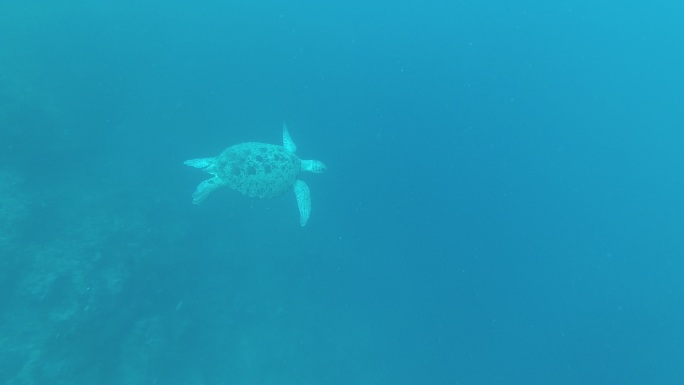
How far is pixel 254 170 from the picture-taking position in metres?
7.74

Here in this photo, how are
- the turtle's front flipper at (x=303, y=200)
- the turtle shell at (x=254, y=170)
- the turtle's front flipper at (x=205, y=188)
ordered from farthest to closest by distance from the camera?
the turtle's front flipper at (x=303, y=200) → the turtle's front flipper at (x=205, y=188) → the turtle shell at (x=254, y=170)

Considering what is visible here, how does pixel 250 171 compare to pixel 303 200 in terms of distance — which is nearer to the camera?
pixel 250 171

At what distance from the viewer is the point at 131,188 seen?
938cm

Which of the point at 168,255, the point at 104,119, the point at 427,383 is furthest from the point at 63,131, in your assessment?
the point at 427,383

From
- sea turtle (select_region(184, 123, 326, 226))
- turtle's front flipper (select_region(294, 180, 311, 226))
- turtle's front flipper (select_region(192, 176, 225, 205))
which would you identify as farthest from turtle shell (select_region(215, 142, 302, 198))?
turtle's front flipper (select_region(294, 180, 311, 226))

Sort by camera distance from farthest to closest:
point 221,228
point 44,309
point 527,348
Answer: point 527,348
point 221,228
point 44,309

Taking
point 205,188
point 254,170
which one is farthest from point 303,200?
point 205,188

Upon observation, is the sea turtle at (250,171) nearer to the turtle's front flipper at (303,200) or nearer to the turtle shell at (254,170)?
the turtle shell at (254,170)

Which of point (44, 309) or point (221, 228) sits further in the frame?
→ point (221, 228)

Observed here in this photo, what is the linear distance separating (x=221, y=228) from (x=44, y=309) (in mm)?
3606

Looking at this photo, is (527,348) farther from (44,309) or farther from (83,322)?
(44,309)

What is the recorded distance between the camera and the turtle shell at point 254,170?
25.4 ft

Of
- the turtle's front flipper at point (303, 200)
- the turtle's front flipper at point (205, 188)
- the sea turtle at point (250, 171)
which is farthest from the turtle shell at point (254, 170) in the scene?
the turtle's front flipper at point (303, 200)

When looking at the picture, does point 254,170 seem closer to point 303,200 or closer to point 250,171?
point 250,171
